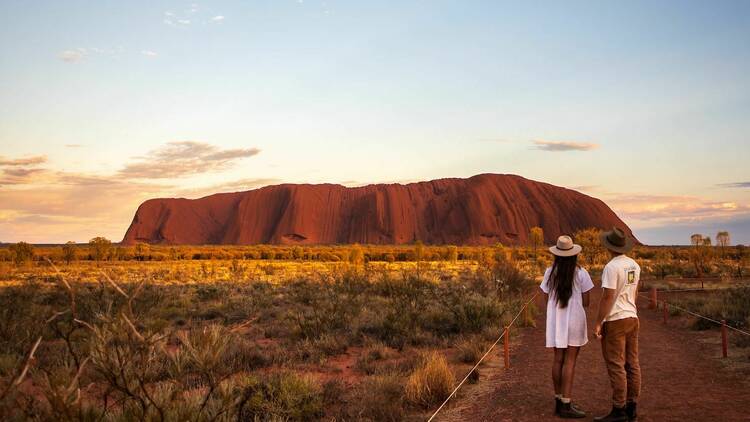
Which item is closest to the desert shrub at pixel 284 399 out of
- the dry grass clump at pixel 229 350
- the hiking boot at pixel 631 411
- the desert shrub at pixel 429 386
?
the dry grass clump at pixel 229 350

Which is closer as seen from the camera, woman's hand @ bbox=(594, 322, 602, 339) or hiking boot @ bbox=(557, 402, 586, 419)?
woman's hand @ bbox=(594, 322, 602, 339)

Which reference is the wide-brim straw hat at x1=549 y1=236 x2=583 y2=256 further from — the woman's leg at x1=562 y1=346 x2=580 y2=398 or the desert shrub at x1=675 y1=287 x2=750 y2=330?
the desert shrub at x1=675 y1=287 x2=750 y2=330

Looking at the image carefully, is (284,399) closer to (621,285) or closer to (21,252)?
(621,285)

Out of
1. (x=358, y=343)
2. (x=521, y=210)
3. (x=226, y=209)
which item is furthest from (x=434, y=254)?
(x=226, y=209)

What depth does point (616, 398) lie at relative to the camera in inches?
220

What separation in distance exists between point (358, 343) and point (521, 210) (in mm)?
88086

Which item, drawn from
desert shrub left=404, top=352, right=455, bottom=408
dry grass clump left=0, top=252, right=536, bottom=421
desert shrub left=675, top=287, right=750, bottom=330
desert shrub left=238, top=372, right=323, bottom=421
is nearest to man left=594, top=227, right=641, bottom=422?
desert shrub left=404, top=352, right=455, bottom=408

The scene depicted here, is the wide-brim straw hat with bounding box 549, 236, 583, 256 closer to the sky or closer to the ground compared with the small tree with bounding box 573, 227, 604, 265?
closer to the sky

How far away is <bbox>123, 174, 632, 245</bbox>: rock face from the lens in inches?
3703

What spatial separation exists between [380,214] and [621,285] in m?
95.8

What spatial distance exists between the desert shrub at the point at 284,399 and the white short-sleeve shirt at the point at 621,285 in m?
3.48

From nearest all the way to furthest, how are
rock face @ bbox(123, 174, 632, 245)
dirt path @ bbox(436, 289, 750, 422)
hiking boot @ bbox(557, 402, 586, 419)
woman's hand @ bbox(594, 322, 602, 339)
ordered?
woman's hand @ bbox(594, 322, 602, 339), hiking boot @ bbox(557, 402, 586, 419), dirt path @ bbox(436, 289, 750, 422), rock face @ bbox(123, 174, 632, 245)

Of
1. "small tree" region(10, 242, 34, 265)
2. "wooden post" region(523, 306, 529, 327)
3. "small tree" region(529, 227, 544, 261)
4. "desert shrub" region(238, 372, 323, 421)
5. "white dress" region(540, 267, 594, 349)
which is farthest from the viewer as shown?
"small tree" region(529, 227, 544, 261)

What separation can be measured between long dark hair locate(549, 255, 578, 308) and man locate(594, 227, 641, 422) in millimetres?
324
